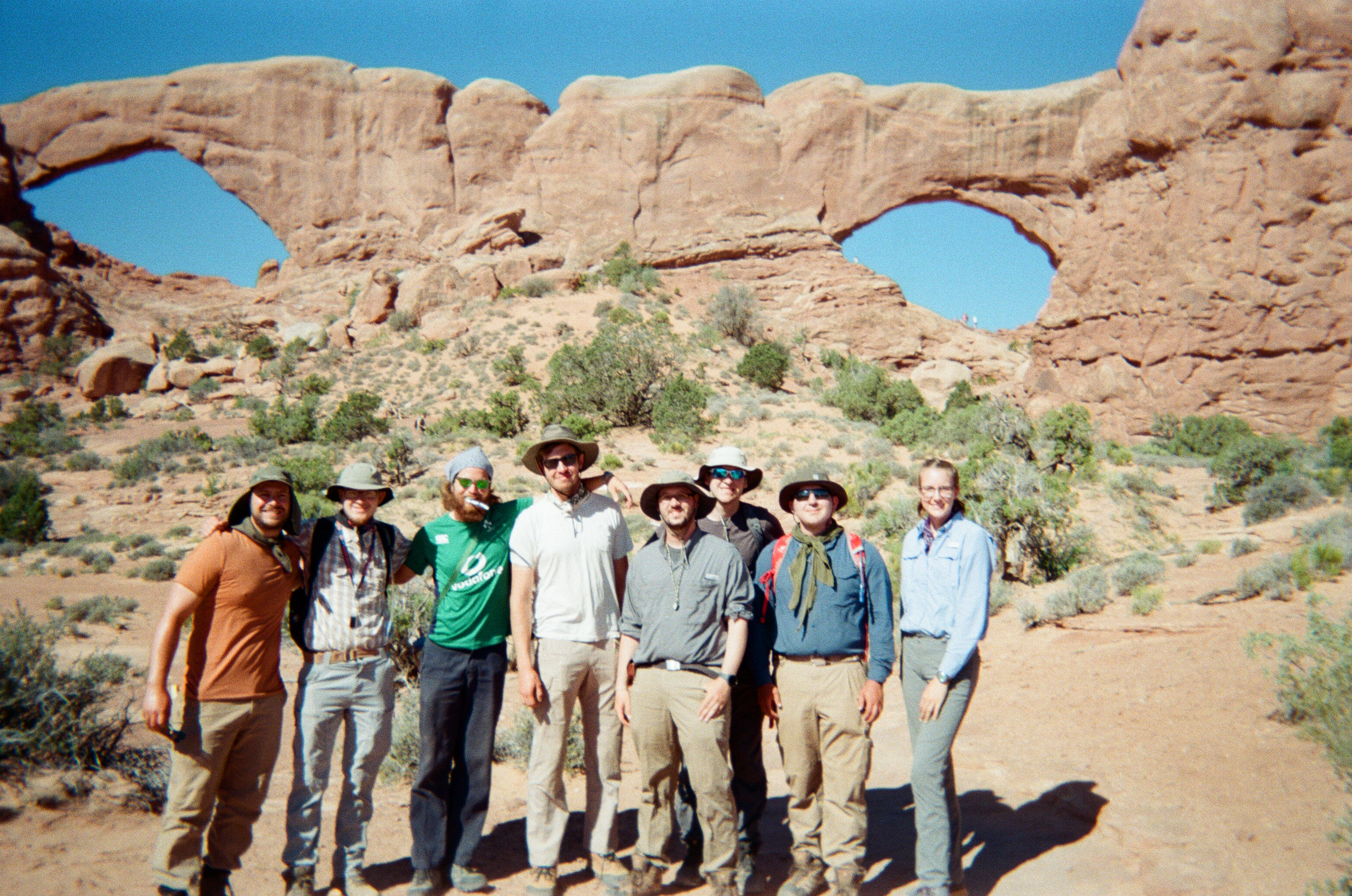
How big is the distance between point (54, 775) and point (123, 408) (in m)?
24.9

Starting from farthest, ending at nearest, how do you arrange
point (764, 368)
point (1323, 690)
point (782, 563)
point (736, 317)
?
point (736, 317) → point (764, 368) → point (1323, 690) → point (782, 563)

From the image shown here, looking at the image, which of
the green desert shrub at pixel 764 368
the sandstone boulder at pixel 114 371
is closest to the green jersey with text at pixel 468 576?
the green desert shrub at pixel 764 368

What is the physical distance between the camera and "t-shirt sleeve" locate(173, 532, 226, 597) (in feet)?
9.62

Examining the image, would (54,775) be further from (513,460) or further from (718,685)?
(513,460)

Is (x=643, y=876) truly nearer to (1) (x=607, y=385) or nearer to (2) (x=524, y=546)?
(2) (x=524, y=546)

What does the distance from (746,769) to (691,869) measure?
545 millimetres

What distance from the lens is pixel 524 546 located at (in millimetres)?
3348

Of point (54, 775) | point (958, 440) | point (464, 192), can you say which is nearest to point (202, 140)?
point (464, 192)

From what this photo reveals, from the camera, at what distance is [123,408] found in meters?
24.3

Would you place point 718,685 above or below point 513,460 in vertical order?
below

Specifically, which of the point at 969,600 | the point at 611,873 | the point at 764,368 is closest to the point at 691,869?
the point at 611,873

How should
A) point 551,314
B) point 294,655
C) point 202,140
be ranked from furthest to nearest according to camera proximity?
point 202,140 → point 551,314 → point 294,655

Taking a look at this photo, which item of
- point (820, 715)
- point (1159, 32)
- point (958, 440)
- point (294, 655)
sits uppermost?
point (1159, 32)

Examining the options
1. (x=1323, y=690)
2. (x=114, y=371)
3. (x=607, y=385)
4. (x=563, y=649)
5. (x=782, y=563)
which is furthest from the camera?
(x=114, y=371)
